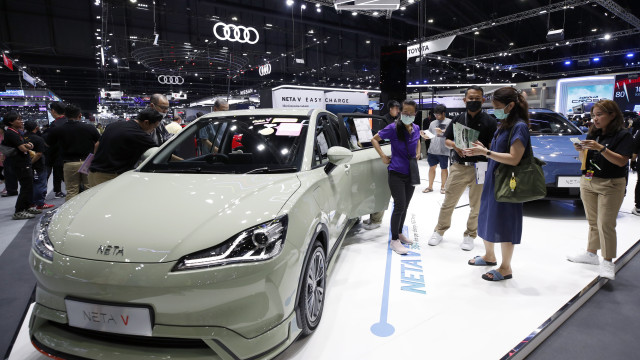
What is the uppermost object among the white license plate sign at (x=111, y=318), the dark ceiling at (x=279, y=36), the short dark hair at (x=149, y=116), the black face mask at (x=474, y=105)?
the dark ceiling at (x=279, y=36)

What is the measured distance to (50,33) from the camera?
42.4 ft

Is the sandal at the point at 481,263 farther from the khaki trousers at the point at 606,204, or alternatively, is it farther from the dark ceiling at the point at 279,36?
the dark ceiling at the point at 279,36

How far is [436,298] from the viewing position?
8.21ft

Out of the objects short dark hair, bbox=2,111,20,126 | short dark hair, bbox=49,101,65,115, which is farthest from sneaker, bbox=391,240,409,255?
short dark hair, bbox=2,111,20,126

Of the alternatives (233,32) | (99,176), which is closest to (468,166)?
(99,176)

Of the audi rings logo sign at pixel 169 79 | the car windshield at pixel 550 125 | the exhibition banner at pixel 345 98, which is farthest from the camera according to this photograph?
the audi rings logo sign at pixel 169 79

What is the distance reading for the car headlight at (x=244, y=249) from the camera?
1.38 meters

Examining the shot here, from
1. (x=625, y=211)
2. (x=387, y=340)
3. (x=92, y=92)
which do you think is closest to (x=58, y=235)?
(x=387, y=340)

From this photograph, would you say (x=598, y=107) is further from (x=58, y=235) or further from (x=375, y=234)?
(x=58, y=235)

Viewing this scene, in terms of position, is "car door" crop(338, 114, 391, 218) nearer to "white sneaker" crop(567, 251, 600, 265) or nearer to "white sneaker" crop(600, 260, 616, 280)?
"white sneaker" crop(567, 251, 600, 265)

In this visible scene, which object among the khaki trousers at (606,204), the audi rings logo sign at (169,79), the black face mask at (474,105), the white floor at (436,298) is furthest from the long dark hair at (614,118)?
the audi rings logo sign at (169,79)

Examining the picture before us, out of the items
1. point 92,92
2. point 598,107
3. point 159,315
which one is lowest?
point 159,315

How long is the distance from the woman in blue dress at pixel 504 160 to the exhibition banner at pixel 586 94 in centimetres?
1767

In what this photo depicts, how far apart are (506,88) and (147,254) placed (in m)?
2.53
